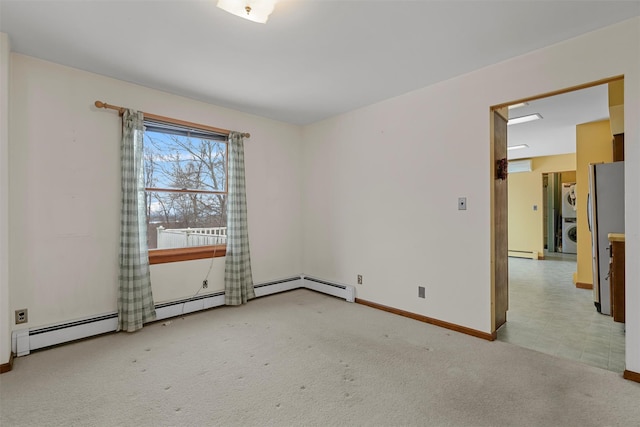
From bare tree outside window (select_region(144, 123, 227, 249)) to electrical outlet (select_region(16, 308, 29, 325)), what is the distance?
109 centimetres

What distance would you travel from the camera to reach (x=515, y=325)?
10.2 feet

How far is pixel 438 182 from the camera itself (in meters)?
3.12

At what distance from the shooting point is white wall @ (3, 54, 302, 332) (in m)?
2.51

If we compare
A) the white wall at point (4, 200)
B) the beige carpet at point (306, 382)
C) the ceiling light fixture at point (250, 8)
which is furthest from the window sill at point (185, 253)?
the ceiling light fixture at point (250, 8)

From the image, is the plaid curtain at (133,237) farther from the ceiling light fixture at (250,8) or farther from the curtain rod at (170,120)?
the ceiling light fixture at (250,8)

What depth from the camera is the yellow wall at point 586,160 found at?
4426 mm

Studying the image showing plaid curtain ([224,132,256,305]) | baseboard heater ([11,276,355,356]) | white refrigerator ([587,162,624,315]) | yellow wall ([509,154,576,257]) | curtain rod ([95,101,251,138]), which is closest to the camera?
baseboard heater ([11,276,355,356])

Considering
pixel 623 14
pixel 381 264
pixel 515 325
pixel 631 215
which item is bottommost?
pixel 515 325

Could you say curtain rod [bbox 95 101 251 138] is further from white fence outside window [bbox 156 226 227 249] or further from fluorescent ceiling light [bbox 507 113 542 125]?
fluorescent ceiling light [bbox 507 113 542 125]

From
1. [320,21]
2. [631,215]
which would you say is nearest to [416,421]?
[631,215]

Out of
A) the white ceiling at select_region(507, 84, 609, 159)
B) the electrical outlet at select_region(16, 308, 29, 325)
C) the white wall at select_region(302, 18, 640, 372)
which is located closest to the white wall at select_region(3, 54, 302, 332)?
the electrical outlet at select_region(16, 308, 29, 325)

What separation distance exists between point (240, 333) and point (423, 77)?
122 inches

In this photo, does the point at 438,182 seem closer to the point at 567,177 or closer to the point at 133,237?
the point at 133,237

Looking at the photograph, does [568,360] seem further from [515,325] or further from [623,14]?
[623,14]
